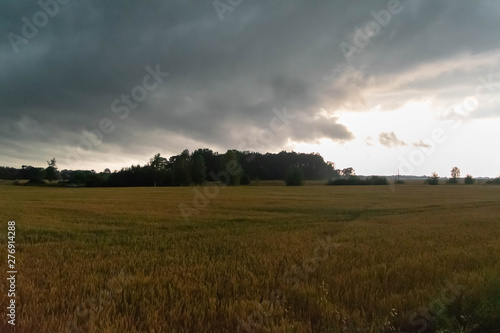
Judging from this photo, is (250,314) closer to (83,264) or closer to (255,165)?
(83,264)

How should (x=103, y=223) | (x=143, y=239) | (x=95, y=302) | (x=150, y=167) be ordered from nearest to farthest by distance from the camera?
(x=95, y=302) → (x=143, y=239) → (x=103, y=223) → (x=150, y=167)

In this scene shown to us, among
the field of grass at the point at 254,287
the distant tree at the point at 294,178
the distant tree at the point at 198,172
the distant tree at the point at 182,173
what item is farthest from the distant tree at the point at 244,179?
the field of grass at the point at 254,287

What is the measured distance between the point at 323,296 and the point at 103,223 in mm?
14358

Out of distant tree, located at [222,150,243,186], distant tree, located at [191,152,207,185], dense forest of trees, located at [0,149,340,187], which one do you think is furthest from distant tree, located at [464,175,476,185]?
distant tree, located at [191,152,207,185]

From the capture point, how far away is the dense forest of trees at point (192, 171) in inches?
4210

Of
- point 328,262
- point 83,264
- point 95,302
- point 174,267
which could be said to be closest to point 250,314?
point 95,302

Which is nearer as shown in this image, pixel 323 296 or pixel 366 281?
pixel 323 296

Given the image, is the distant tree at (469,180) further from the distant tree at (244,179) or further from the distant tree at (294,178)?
the distant tree at (244,179)

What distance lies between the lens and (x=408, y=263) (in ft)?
23.4

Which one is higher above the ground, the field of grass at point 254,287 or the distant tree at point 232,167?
the distant tree at point 232,167

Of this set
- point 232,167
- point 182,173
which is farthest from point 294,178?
point 182,173

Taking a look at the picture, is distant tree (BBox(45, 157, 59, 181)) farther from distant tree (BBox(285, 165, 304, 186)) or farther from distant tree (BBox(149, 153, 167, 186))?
distant tree (BBox(285, 165, 304, 186))

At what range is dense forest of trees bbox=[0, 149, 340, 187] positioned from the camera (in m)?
107

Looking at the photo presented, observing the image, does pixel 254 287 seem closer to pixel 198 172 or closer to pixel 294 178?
pixel 198 172
